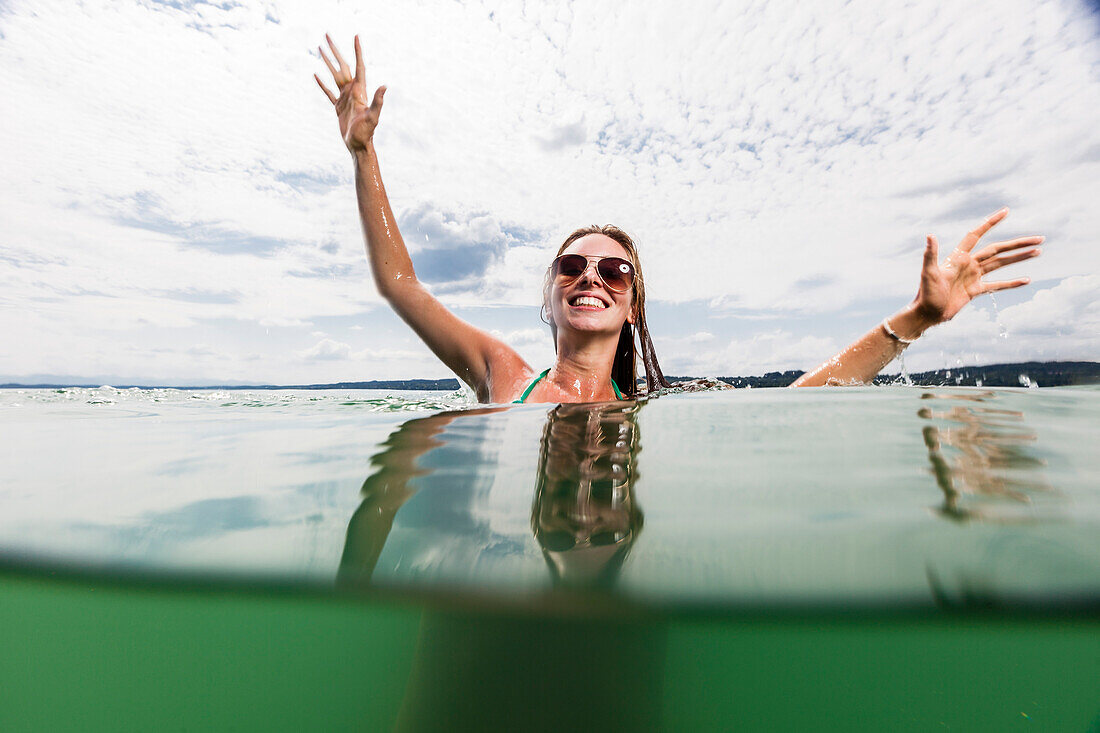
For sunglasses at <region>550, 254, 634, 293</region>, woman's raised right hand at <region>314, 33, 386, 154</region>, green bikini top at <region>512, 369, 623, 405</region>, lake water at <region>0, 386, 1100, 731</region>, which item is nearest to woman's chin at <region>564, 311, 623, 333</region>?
sunglasses at <region>550, 254, 634, 293</region>

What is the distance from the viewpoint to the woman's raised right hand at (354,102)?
4.61 metres

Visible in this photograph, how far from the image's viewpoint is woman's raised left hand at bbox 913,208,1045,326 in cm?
470

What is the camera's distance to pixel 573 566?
218cm

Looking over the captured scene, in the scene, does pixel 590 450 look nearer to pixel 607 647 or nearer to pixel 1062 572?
pixel 607 647

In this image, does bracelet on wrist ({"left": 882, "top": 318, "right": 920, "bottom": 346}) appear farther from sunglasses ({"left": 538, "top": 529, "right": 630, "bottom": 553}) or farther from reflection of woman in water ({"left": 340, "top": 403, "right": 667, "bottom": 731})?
sunglasses ({"left": 538, "top": 529, "right": 630, "bottom": 553})

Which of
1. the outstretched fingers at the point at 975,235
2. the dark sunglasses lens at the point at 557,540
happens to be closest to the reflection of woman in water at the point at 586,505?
the dark sunglasses lens at the point at 557,540

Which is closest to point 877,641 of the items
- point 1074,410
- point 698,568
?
point 698,568

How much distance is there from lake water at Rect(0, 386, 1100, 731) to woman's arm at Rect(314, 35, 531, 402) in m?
0.92

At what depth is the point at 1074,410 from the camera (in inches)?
157

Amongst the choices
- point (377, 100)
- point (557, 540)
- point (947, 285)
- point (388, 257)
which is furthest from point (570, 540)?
point (947, 285)

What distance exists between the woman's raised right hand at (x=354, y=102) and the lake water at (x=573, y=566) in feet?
7.67

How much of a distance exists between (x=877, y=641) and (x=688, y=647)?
1.01m

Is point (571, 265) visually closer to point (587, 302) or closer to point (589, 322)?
point (587, 302)

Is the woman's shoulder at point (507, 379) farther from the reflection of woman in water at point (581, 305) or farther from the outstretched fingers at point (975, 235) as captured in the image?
the outstretched fingers at point (975, 235)
